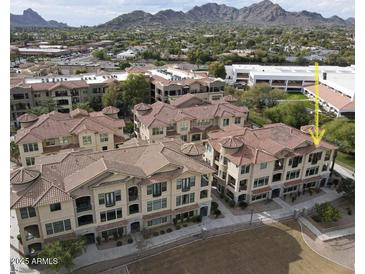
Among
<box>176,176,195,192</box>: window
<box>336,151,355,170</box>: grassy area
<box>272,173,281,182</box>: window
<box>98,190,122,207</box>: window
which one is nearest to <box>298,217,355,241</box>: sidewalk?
<box>272,173,281,182</box>: window

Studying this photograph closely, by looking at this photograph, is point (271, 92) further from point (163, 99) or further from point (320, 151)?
point (320, 151)

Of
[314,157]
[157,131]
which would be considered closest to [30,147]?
[157,131]

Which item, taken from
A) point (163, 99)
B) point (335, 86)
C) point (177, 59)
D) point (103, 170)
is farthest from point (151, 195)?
point (177, 59)

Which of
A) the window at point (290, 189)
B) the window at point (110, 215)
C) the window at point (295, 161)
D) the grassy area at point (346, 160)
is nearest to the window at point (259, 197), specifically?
the window at point (290, 189)

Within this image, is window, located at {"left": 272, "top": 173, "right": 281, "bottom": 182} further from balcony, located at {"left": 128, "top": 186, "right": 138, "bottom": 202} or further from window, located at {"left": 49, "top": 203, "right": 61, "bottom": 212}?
window, located at {"left": 49, "top": 203, "right": 61, "bottom": 212}

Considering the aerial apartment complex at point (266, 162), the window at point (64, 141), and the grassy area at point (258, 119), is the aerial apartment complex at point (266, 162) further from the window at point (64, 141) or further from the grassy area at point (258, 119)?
the grassy area at point (258, 119)
